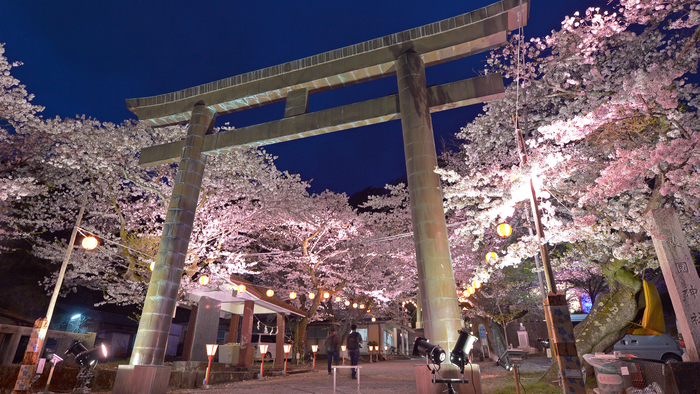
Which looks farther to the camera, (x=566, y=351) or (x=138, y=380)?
(x=138, y=380)

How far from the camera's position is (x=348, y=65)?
9.04 meters

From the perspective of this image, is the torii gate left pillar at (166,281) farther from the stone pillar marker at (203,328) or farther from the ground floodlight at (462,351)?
the stone pillar marker at (203,328)

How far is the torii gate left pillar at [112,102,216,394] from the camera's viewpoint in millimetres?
7711

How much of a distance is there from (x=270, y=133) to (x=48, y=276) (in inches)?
737

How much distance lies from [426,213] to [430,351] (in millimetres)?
2653

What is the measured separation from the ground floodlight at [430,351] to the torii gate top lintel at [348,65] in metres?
6.48

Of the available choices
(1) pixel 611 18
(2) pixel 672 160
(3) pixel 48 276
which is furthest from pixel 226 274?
(1) pixel 611 18

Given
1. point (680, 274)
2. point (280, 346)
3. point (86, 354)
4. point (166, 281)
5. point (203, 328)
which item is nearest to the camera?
point (680, 274)

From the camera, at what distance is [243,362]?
17.6 meters

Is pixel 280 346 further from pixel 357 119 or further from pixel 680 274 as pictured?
pixel 680 274

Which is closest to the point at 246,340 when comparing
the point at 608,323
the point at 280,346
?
the point at 280,346

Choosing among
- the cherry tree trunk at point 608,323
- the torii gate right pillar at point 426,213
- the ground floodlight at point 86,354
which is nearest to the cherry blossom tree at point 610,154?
the cherry tree trunk at point 608,323

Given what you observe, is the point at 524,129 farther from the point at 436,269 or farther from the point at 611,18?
the point at 436,269

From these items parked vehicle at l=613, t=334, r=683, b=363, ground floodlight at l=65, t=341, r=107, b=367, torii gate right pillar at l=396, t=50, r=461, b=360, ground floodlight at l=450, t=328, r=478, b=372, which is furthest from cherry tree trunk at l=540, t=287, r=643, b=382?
ground floodlight at l=65, t=341, r=107, b=367
